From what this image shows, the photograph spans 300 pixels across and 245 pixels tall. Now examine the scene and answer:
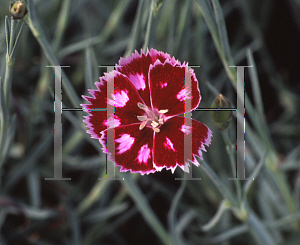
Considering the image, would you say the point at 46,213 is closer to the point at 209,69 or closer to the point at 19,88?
the point at 19,88

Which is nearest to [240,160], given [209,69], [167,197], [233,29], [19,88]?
[167,197]

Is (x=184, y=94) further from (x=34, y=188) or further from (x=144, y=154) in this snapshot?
(x=34, y=188)

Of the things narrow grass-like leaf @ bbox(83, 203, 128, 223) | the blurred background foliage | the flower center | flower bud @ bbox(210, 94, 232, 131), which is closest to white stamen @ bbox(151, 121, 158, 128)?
the flower center

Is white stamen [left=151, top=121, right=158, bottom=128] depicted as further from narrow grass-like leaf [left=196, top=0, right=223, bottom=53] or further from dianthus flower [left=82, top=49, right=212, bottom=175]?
narrow grass-like leaf [left=196, top=0, right=223, bottom=53]

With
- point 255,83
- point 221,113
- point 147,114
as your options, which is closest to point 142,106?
point 147,114

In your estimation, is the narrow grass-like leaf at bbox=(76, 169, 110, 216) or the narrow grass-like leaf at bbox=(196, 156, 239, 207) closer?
the narrow grass-like leaf at bbox=(196, 156, 239, 207)

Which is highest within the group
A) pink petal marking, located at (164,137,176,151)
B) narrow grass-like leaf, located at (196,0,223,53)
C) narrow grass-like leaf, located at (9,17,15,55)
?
narrow grass-like leaf, located at (196,0,223,53)
